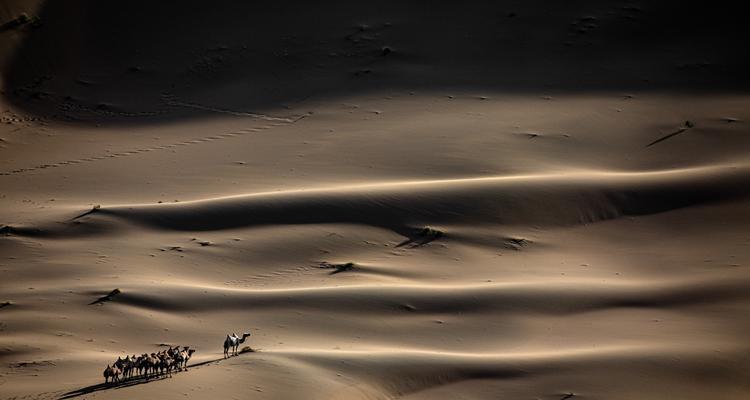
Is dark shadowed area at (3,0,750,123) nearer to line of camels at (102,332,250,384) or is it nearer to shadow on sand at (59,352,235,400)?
line of camels at (102,332,250,384)

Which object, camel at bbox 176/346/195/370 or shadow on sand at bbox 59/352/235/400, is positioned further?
camel at bbox 176/346/195/370

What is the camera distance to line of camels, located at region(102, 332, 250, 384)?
14.3m

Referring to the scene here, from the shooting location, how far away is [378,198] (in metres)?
23.0

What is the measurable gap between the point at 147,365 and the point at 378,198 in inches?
384

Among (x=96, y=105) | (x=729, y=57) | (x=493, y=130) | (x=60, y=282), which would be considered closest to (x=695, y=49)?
(x=729, y=57)

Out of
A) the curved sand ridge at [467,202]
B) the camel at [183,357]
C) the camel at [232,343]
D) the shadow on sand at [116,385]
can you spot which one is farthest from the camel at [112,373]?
the curved sand ridge at [467,202]

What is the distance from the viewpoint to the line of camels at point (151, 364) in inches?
563

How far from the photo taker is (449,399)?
1450cm

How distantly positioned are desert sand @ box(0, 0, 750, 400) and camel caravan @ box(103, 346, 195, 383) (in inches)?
9.0

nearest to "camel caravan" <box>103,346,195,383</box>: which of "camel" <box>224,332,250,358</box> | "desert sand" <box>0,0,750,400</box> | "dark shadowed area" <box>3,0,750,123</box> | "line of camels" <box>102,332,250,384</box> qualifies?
"line of camels" <box>102,332,250,384</box>

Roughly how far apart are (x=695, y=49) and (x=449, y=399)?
22.8 m

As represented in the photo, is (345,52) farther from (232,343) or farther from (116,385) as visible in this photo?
(116,385)

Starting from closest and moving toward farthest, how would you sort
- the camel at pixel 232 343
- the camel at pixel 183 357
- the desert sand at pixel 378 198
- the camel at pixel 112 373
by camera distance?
the camel at pixel 112 373, the camel at pixel 183 357, the camel at pixel 232 343, the desert sand at pixel 378 198

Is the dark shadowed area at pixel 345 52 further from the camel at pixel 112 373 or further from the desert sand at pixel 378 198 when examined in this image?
the camel at pixel 112 373
